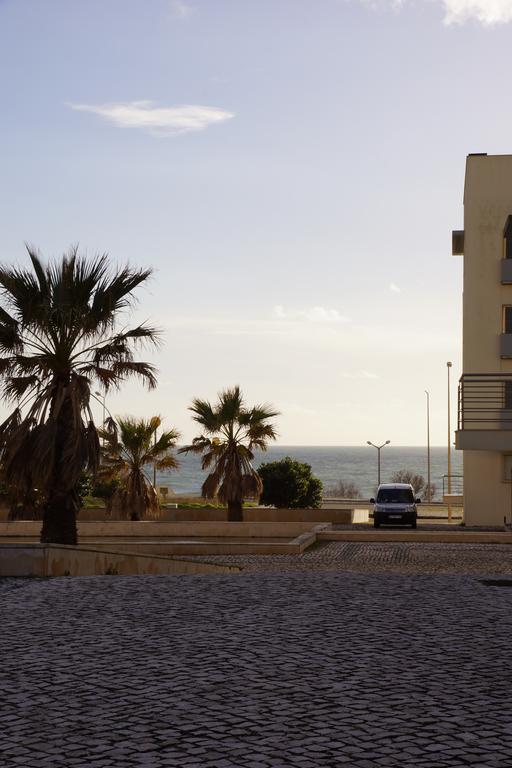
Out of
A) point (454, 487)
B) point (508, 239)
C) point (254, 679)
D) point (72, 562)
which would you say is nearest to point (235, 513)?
point (508, 239)

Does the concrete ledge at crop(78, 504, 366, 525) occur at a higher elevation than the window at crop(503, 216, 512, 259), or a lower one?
lower

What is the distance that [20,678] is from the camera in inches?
326

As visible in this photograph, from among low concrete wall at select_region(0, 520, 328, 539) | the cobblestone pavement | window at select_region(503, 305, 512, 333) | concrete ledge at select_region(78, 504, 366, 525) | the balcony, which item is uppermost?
window at select_region(503, 305, 512, 333)

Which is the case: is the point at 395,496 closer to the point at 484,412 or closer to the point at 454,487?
the point at 484,412

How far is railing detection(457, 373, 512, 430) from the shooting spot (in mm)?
36750

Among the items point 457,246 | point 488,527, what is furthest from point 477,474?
point 457,246

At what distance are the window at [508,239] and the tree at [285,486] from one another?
11338 millimetres

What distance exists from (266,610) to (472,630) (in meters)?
2.45

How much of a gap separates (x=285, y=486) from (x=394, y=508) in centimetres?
481

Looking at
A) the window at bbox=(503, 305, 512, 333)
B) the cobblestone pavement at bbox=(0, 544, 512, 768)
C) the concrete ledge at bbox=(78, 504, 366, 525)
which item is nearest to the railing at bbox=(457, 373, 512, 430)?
the window at bbox=(503, 305, 512, 333)

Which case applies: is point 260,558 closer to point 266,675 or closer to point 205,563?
point 205,563

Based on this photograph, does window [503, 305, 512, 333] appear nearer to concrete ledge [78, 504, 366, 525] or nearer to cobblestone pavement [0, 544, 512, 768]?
concrete ledge [78, 504, 366, 525]

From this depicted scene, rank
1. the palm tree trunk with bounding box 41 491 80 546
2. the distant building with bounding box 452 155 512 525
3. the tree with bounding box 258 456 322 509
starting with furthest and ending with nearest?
the tree with bounding box 258 456 322 509, the distant building with bounding box 452 155 512 525, the palm tree trunk with bounding box 41 491 80 546

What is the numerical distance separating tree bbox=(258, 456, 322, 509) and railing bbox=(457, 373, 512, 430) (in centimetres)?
698
